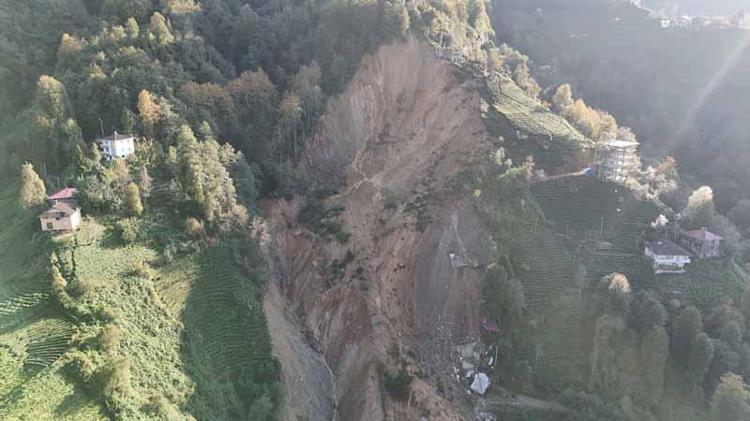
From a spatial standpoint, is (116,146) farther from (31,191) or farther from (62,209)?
(62,209)

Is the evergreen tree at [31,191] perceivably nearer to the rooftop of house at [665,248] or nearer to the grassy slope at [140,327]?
the grassy slope at [140,327]

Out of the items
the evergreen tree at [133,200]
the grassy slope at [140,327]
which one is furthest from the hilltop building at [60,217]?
the evergreen tree at [133,200]

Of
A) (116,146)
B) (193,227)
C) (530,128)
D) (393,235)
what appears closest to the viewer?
(193,227)

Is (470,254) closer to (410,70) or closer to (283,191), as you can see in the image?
(283,191)

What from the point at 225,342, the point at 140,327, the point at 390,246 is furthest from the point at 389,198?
the point at 140,327

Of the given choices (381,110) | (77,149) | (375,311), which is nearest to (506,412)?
(375,311)
